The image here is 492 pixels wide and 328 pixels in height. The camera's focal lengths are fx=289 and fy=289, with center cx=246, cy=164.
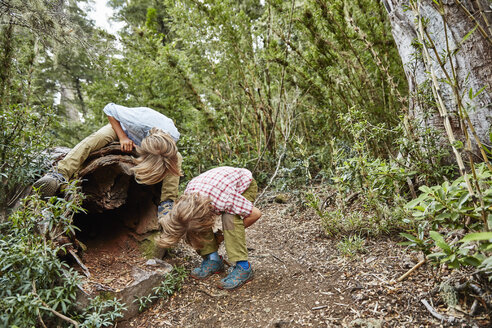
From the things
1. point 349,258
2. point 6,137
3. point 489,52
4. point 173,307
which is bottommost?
point 173,307

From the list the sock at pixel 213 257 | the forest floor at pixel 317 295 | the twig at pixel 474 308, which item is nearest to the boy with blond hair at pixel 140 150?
the sock at pixel 213 257

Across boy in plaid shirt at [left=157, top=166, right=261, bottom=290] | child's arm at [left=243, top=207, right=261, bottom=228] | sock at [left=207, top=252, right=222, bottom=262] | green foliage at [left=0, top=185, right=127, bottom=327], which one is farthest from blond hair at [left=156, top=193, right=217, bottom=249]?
green foliage at [left=0, top=185, right=127, bottom=327]

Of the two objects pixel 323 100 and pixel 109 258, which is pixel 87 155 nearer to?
pixel 109 258

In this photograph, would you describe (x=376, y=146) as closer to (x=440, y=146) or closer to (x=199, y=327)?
(x=440, y=146)

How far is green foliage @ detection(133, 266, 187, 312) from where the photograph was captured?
2.21 metres

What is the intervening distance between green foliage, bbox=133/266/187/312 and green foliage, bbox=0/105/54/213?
1347 mm

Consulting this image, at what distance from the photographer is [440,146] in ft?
7.61

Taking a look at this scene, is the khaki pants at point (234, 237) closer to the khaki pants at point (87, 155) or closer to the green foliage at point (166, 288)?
the green foliage at point (166, 288)

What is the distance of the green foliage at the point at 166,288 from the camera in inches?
87.0

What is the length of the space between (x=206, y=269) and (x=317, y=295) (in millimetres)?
1041

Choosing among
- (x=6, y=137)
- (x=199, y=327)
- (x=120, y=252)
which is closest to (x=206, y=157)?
(x=120, y=252)

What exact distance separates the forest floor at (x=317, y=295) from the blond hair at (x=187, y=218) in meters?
0.53

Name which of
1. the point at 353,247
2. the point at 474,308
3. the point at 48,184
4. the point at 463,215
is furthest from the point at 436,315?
the point at 48,184

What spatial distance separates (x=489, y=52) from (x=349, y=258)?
190 cm
